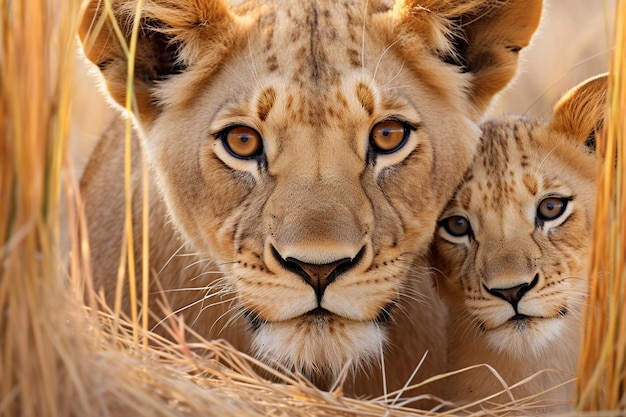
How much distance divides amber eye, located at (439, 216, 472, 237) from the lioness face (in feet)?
0.27

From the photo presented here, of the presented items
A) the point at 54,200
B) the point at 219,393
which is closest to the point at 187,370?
the point at 219,393

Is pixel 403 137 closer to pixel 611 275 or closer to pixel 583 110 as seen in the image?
pixel 583 110

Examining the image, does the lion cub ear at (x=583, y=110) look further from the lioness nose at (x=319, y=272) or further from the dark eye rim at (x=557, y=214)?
the lioness nose at (x=319, y=272)

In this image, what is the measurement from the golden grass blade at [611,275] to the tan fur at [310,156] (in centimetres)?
60

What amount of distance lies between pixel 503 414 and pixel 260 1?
1.50 metres

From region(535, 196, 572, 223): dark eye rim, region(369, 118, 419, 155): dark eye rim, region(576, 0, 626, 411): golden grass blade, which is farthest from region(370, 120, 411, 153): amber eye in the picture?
region(576, 0, 626, 411): golden grass blade

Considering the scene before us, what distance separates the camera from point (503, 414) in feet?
8.69

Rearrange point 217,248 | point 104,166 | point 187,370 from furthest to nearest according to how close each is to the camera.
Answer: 1. point 104,166
2. point 217,248
3. point 187,370

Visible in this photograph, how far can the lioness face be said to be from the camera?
2.48 metres

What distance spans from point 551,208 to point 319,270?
800 millimetres

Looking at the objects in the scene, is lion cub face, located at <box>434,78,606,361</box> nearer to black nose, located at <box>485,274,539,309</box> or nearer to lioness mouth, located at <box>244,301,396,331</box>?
black nose, located at <box>485,274,539,309</box>

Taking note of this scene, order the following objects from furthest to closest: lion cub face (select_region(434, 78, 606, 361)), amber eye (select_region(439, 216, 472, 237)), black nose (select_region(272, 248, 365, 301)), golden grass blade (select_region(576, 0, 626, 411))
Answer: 1. amber eye (select_region(439, 216, 472, 237))
2. lion cub face (select_region(434, 78, 606, 361))
3. black nose (select_region(272, 248, 365, 301))
4. golden grass blade (select_region(576, 0, 626, 411))

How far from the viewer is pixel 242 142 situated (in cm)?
275

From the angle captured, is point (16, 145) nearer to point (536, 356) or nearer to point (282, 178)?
point (282, 178)
